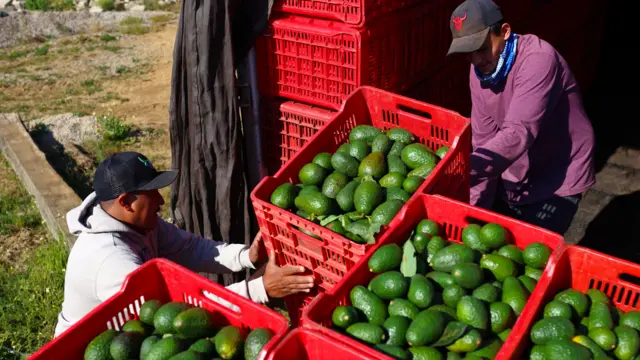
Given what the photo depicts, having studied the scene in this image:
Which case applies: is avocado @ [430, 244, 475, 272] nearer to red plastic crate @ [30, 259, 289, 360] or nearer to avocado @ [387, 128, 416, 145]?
red plastic crate @ [30, 259, 289, 360]

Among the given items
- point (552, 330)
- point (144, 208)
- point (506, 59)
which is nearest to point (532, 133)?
point (506, 59)

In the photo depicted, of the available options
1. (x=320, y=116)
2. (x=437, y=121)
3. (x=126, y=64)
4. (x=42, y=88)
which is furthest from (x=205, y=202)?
(x=126, y=64)

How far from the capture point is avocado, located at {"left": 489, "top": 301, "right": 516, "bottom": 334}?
7.57 ft

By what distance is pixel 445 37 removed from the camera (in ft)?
15.0

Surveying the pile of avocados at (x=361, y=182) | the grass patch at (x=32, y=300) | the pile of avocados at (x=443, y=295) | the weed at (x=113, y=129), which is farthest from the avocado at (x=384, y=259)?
the weed at (x=113, y=129)

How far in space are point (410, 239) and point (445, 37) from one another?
230 cm

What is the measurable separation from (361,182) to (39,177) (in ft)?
16.4

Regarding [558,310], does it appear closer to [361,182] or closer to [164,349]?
[361,182]

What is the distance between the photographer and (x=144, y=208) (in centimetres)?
315

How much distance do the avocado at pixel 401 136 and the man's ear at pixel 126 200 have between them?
4.57ft

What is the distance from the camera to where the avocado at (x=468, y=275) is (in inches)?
96.3

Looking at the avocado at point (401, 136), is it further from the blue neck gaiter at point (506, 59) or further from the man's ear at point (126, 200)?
the man's ear at point (126, 200)

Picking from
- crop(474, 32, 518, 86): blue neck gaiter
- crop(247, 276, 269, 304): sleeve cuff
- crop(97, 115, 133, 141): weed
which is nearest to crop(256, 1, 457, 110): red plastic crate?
crop(474, 32, 518, 86): blue neck gaiter

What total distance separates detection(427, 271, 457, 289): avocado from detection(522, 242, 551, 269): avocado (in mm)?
340
